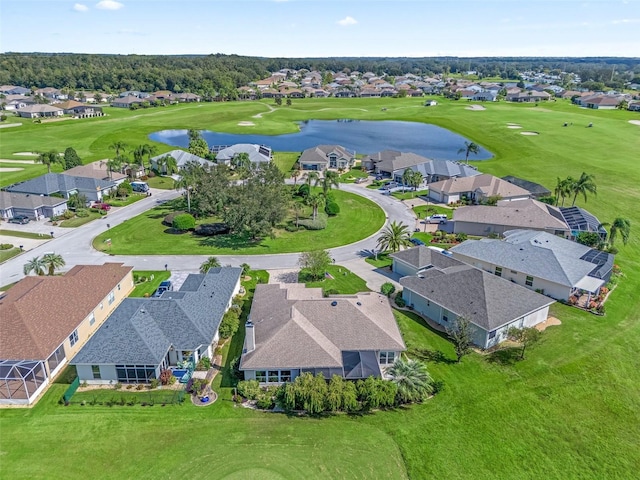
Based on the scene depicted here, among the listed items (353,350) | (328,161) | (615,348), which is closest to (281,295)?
(353,350)

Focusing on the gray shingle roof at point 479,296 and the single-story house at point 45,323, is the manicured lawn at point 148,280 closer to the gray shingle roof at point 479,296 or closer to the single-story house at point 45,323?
the single-story house at point 45,323

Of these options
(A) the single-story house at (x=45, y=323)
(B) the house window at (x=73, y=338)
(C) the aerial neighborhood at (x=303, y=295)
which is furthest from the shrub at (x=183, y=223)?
(B) the house window at (x=73, y=338)

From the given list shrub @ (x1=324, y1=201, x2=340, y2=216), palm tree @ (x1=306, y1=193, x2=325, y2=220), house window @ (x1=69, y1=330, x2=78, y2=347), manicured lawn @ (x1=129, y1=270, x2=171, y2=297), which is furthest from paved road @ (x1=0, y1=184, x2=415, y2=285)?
house window @ (x1=69, y1=330, x2=78, y2=347)

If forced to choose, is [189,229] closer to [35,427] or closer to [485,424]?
[35,427]

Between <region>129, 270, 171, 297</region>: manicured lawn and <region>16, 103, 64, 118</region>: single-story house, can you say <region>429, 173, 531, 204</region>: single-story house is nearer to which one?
<region>129, 270, 171, 297</region>: manicured lawn

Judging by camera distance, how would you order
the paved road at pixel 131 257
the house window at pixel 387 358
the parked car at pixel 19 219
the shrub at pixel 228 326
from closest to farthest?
the house window at pixel 387 358, the shrub at pixel 228 326, the paved road at pixel 131 257, the parked car at pixel 19 219
